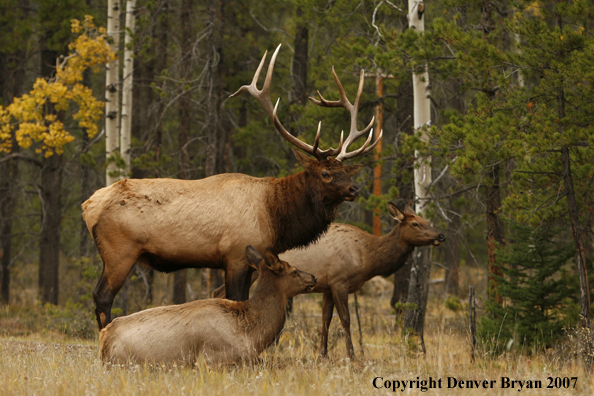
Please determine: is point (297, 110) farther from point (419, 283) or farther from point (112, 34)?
point (419, 283)

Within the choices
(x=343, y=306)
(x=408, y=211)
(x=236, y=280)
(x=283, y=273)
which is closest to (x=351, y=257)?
(x=343, y=306)

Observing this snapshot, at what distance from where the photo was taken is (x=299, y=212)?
293 inches

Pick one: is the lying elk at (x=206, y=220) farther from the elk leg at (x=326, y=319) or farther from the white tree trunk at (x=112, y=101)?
the white tree trunk at (x=112, y=101)

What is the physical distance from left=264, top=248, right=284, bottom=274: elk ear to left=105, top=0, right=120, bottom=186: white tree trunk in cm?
630

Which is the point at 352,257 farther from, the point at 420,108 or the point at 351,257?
the point at 420,108

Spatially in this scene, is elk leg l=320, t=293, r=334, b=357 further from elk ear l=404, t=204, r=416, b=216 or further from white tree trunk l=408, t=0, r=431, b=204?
white tree trunk l=408, t=0, r=431, b=204

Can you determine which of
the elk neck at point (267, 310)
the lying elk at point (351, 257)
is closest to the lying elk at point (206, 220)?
the elk neck at point (267, 310)

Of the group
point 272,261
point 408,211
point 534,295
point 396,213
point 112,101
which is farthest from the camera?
point 112,101

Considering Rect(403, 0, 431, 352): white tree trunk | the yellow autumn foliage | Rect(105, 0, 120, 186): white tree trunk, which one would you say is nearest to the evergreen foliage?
Rect(403, 0, 431, 352): white tree trunk

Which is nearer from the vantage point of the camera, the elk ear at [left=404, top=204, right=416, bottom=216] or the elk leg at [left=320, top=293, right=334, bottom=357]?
the elk leg at [left=320, top=293, right=334, bottom=357]

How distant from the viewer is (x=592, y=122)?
7758 mm

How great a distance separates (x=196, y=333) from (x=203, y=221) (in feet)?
5.74

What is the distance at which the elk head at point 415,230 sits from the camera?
8742mm

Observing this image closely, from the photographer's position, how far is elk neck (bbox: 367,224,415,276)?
895 cm
